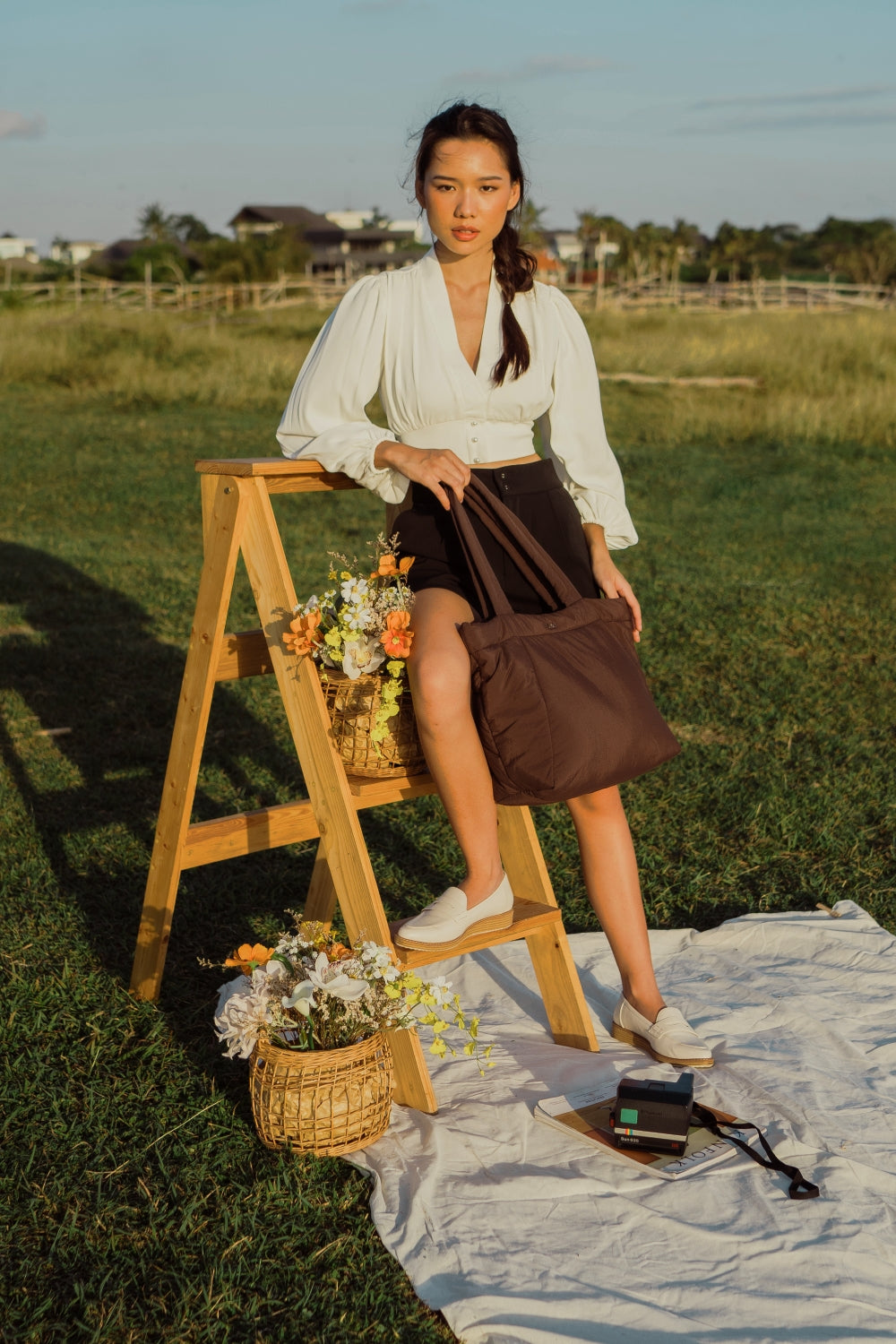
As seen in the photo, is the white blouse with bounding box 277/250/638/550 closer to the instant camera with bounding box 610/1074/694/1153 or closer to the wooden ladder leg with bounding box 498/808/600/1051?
the wooden ladder leg with bounding box 498/808/600/1051

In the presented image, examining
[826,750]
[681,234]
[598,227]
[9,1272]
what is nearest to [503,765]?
[9,1272]

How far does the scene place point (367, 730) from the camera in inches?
114

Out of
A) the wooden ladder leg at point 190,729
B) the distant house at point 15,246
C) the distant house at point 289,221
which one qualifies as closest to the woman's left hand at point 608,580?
the wooden ladder leg at point 190,729

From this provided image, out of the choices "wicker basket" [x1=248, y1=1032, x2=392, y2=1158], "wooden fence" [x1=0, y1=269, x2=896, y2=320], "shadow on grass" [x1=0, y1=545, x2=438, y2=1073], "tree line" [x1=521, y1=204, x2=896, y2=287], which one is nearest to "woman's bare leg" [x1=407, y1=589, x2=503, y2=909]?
"wicker basket" [x1=248, y1=1032, x2=392, y2=1158]

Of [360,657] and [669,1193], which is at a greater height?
[360,657]

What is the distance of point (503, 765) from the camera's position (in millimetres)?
2771

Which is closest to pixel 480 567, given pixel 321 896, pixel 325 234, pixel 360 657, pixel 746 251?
pixel 360 657

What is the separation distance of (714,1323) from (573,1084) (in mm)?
814

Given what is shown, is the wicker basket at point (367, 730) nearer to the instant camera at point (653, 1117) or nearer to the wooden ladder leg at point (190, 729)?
the wooden ladder leg at point (190, 729)

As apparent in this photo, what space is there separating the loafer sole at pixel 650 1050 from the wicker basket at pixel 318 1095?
2.50ft

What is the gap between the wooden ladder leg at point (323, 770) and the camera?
9.43 ft

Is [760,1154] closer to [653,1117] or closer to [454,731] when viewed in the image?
[653,1117]

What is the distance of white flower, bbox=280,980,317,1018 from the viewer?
8.76 feet

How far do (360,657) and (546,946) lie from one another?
922 millimetres
